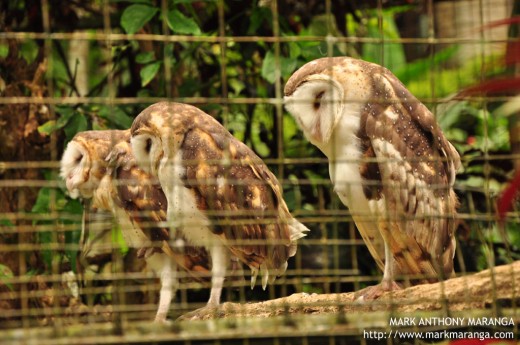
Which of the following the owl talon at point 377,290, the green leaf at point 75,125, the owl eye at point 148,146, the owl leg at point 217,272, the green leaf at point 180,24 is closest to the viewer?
the owl talon at point 377,290

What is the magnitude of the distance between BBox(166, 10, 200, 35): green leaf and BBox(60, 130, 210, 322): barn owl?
17.6 inches

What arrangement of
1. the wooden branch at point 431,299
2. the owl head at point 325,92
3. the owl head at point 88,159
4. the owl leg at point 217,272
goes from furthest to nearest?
the owl head at point 88,159 → the owl leg at point 217,272 → the owl head at point 325,92 → the wooden branch at point 431,299

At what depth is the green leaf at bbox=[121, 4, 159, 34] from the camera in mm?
3725

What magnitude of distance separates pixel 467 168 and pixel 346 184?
1617mm

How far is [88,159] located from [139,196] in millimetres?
251

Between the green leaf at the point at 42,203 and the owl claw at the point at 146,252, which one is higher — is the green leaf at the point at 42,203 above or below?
above

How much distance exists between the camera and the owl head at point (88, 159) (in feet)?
11.5

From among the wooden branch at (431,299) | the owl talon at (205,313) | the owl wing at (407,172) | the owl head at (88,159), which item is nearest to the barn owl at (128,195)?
the owl head at (88,159)

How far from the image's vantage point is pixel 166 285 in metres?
3.52

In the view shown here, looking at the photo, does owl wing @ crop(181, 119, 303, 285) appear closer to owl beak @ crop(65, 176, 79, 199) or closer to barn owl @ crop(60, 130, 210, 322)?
barn owl @ crop(60, 130, 210, 322)

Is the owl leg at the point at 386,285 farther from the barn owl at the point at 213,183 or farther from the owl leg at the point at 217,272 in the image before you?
the owl leg at the point at 217,272

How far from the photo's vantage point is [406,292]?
2.95 m

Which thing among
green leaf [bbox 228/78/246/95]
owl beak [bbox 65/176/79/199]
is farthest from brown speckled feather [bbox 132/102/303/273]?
green leaf [bbox 228/78/246/95]

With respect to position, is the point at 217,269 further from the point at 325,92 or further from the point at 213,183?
the point at 325,92
